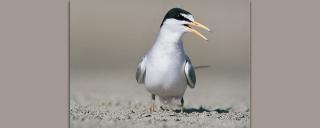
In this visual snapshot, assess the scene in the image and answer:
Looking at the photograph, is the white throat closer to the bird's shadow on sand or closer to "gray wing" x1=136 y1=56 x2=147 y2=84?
"gray wing" x1=136 y1=56 x2=147 y2=84

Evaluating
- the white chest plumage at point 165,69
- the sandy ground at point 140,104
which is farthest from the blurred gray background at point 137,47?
the white chest plumage at point 165,69

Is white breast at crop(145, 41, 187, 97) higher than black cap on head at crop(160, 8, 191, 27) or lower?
lower

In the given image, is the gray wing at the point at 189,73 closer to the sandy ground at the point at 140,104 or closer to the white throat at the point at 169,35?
the sandy ground at the point at 140,104

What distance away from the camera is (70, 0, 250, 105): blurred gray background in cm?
1181

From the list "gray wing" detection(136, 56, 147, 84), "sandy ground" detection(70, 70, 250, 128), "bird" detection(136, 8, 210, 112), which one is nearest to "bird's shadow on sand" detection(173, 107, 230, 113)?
"sandy ground" detection(70, 70, 250, 128)

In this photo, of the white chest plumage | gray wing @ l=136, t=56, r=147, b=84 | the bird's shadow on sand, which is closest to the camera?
the white chest plumage

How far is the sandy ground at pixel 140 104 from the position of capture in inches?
464

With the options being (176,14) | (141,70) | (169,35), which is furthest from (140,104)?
(176,14)

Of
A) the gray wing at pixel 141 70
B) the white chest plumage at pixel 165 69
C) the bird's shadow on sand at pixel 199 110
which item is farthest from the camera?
the bird's shadow on sand at pixel 199 110

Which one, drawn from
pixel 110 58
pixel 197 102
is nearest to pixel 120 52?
pixel 110 58

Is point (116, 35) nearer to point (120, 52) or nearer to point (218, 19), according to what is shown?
point (120, 52)

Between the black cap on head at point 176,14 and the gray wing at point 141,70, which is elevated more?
the black cap on head at point 176,14

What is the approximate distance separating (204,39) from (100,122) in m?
1.21

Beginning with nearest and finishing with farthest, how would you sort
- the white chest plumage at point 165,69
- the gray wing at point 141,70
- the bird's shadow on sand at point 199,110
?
the white chest plumage at point 165,69
the gray wing at point 141,70
the bird's shadow on sand at point 199,110
